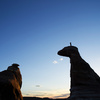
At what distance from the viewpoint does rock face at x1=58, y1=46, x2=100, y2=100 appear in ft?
36.2

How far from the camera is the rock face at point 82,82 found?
11.0 metres

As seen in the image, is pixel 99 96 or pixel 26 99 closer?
pixel 99 96

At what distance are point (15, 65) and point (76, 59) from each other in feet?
61.3

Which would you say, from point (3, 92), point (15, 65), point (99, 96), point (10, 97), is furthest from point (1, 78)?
point (99, 96)

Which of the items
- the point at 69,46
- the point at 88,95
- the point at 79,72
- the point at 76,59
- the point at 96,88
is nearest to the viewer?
the point at 88,95

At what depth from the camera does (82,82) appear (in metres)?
12.1

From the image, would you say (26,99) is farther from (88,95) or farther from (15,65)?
(88,95)

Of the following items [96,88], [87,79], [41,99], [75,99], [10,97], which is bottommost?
[41,99]

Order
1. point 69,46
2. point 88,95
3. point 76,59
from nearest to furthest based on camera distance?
point 88,95 < point 76,59 < point 69,46

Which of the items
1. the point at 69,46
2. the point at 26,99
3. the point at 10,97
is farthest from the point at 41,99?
the point at 69,46

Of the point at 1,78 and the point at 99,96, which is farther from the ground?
the point at 1,78

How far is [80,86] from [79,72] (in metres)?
1.54

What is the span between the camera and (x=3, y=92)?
17.9 metres

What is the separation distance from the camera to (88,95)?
1089cm
